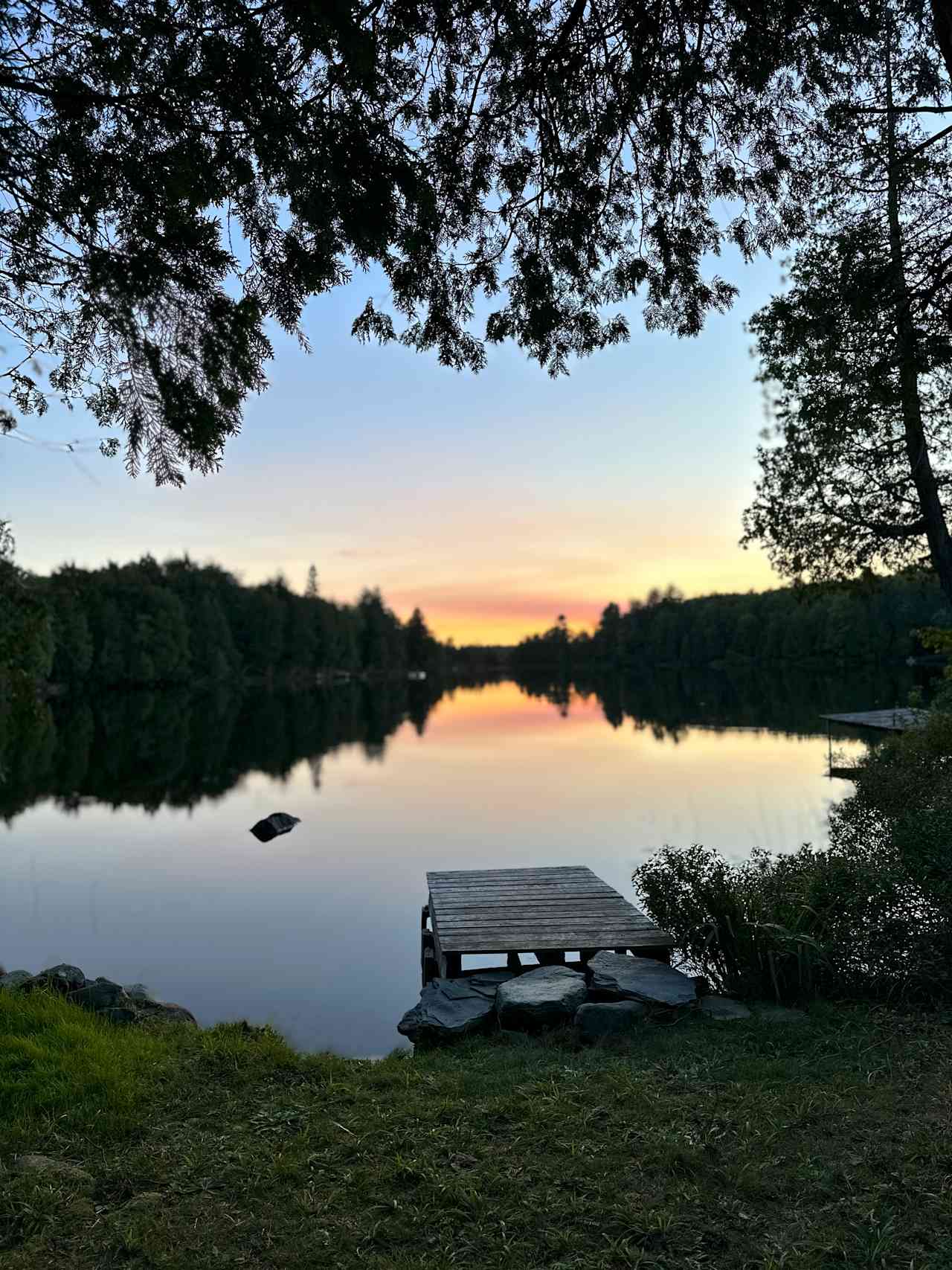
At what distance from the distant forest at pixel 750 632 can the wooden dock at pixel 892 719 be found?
22013 millimetres

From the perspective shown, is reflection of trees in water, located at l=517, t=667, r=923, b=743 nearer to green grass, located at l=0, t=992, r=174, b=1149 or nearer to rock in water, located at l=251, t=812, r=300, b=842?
rock in water, located at l=251, t=812, r=300, b=842

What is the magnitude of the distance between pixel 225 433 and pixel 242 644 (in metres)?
112

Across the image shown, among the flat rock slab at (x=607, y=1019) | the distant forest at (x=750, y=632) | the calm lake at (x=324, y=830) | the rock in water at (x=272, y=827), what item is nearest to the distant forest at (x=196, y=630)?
the calm lake at (x=324, y=830)

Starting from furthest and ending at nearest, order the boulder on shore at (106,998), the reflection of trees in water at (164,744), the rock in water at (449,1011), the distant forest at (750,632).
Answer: the distant forest at (750,632), the reflection of trees in water at (164,744), the boulder on shore at (106,998), the rock in water at (449,1011)

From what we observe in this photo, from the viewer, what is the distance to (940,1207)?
12.6 ft

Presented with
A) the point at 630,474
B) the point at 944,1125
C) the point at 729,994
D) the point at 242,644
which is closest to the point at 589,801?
the point at 630,474

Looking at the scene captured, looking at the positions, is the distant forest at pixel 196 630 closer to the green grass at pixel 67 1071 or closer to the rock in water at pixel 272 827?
the rock in water at pixel 272 827

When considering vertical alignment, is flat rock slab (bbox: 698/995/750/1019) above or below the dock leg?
above

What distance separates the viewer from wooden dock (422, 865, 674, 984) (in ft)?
30.5

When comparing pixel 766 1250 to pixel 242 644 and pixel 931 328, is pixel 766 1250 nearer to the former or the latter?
pixel 931 328

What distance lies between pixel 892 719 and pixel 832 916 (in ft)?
79.0

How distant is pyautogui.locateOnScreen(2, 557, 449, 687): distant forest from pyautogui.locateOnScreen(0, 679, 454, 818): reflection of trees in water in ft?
26.5

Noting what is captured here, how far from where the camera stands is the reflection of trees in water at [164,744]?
26828mm

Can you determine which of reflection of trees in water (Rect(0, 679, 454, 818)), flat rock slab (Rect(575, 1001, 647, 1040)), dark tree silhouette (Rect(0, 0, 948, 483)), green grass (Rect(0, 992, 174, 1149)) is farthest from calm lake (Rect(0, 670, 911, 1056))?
dark tree silhouette (Rect(0, 0, 948, 483))
